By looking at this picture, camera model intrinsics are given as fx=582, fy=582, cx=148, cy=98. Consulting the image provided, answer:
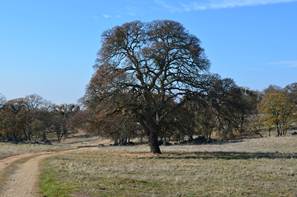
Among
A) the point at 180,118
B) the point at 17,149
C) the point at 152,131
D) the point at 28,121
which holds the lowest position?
the point at 17,149

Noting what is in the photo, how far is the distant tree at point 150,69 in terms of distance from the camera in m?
54.9

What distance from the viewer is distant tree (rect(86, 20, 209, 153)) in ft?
180

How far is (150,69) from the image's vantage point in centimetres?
5653

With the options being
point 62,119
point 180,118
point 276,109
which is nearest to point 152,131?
point 180,118

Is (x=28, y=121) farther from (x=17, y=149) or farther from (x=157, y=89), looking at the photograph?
Result: (x=157, y=89)

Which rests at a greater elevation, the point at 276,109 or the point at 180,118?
the point at 276,109

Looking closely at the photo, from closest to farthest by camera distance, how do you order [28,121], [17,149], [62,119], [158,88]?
[158,88], [17,149], [28,121], [62,119]

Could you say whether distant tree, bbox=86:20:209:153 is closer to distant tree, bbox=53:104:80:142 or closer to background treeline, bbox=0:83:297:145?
background treeline, bbox=0:83:297:145

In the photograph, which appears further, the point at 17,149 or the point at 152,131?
the point at 17,149

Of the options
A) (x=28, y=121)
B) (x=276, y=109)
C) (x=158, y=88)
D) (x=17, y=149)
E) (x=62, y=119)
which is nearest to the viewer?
(x=158, y=88)

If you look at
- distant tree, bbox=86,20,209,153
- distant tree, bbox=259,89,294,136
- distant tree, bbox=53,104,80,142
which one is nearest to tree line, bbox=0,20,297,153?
distant tree, bbox=86,20,209,153

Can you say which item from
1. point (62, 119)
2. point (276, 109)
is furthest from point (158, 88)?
point (62, 119)

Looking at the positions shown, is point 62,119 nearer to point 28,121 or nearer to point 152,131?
point 28,121

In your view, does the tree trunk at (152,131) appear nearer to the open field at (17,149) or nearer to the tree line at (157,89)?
the tree line at (157,89)
